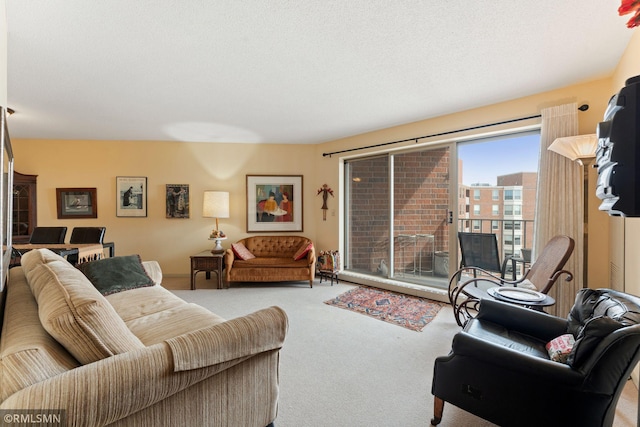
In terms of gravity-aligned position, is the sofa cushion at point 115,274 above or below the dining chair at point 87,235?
below

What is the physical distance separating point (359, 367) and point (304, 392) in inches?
19.9

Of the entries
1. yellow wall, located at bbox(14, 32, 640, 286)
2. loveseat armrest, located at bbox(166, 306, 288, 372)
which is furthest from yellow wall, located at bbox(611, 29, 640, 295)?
yellow wall, located at bbox(14, 32, 640, 286)

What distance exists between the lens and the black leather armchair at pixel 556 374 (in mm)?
1176

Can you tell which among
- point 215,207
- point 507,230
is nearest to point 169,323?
point 215,207

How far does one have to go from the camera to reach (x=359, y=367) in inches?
86.0

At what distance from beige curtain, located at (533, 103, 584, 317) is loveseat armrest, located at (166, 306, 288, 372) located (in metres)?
Answer: 2.92

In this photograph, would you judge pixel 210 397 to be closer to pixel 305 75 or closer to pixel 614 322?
pixel 614 322

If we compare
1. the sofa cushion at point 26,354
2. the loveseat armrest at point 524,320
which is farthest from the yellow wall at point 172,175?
the sofa cushion at point 26,354

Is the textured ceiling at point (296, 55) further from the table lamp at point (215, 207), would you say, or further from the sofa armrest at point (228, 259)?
the sofa armrest at point (228, 259)

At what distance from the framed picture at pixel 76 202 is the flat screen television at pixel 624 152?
6425 mm

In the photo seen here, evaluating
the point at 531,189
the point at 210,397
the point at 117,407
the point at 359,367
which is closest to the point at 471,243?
the point at 531,189

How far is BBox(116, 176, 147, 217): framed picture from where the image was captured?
16.4ft

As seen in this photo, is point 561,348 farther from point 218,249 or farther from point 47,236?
point 47,236

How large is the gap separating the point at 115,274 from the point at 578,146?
4329mm
